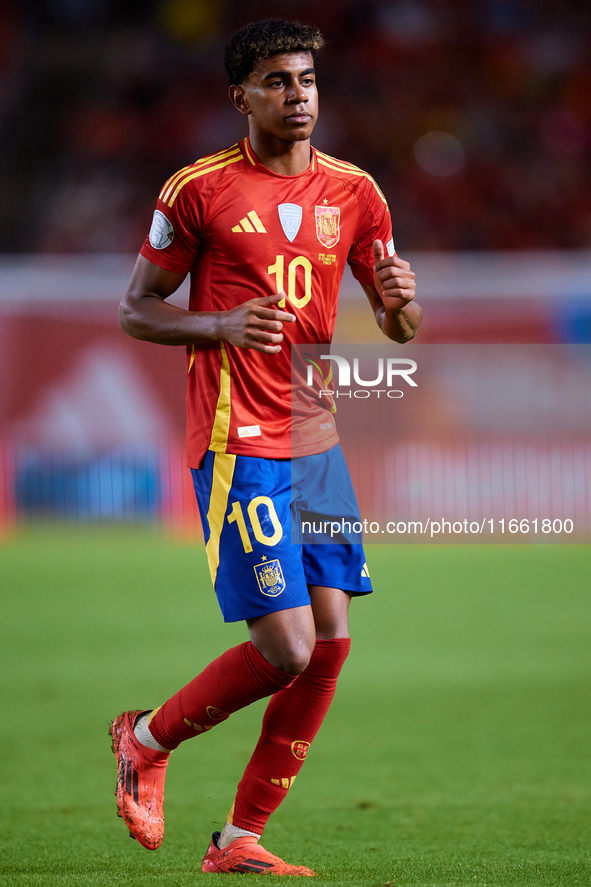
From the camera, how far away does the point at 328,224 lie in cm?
296

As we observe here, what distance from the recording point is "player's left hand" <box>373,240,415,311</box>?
9.52 feet

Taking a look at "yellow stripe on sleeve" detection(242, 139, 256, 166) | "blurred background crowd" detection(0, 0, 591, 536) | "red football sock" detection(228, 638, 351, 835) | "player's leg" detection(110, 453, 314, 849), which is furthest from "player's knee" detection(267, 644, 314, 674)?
"blurred background crowd" detection(0, 0, 591, 536)

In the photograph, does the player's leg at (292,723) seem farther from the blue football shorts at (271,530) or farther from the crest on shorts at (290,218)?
the crest on shorts at (290,218)

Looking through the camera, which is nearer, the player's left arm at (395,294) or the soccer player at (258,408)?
the soccer player at (258,408)

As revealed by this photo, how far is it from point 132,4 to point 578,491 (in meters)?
10.7

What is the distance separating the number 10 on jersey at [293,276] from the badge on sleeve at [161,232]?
10.9 inches

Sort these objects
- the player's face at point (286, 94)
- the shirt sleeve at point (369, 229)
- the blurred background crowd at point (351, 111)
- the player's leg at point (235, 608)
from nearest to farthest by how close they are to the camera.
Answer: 1. the player's leg at point (235, 608)
2. the player's face at point (286, 94)
3. the shirt sleeve at point (369, 229)
4. the blurred background crowd at point (351, 111)

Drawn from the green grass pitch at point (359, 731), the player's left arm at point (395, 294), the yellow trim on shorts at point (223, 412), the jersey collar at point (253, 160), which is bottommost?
the green grass pitch at point (359, 731)

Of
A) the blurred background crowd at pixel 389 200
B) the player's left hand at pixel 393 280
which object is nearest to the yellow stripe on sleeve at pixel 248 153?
the player's left hand at pixel 393 280

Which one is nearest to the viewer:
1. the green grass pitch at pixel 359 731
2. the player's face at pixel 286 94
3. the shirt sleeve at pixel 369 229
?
the player's face at pixel 286 94

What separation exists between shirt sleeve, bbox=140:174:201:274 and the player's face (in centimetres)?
29

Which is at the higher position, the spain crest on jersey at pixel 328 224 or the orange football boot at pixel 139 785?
the spain crest on jersey at pixel 328 224

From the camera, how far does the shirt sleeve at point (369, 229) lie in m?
3.09

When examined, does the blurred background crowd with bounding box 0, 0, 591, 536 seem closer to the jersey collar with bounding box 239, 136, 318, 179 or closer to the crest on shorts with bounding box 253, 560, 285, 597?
the jersey collar with bounding box 239, 136, 318, 179
